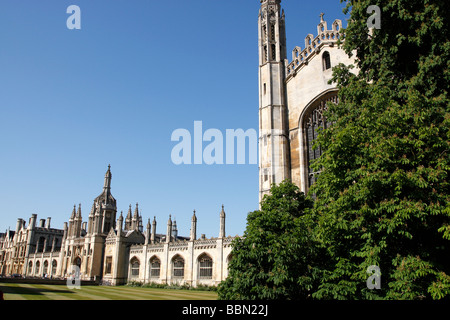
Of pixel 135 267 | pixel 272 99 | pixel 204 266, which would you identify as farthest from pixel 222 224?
pixel 135 267

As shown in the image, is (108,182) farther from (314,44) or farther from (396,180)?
(396,180)

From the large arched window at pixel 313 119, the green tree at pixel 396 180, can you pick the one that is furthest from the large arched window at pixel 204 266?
the green tree at pixel 396 180

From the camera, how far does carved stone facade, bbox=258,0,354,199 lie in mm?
22359

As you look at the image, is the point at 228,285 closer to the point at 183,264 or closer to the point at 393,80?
the point at 393,80

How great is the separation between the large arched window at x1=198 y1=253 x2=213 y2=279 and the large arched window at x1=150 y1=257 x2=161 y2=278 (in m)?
7.49

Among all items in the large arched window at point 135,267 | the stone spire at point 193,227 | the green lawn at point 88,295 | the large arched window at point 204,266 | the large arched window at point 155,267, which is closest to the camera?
the green lawn at point 88,295

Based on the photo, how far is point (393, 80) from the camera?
13297 mm

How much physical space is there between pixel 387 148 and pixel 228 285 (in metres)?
7.52

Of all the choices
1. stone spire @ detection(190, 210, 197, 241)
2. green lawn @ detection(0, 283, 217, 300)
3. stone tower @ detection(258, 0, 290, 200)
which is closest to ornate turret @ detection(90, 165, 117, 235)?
stone spire @ detection(190, 210, 197, 241)

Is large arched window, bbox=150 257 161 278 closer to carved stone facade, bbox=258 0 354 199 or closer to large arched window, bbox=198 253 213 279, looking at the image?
large arched window, bbox=198 253 213 279

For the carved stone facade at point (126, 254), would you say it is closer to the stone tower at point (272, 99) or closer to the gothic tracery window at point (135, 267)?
the gothic tracery window at point (135, 267)

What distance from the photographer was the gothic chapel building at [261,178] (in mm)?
22719

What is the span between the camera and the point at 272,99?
2388 centimetres
